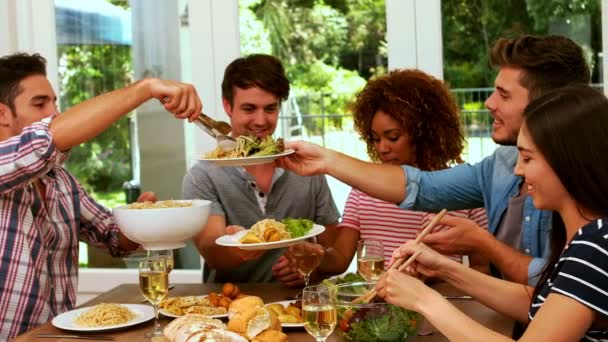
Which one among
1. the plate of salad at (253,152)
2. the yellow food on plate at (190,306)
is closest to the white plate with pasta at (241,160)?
the plate of salad at (253,152)

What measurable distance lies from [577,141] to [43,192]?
1710 mm

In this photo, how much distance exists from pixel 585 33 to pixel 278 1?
1.30 metres

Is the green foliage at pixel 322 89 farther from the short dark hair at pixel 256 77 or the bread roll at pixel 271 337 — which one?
the bread roll at pixel 271 337

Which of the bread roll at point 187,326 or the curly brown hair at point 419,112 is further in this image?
the curly brown hair at point 419,112

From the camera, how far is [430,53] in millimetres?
3895

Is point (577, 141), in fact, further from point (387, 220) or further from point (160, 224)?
point (387, 220)

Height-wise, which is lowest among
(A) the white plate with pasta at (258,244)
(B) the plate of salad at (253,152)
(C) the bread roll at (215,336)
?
(C) the bread roll at (215,336)

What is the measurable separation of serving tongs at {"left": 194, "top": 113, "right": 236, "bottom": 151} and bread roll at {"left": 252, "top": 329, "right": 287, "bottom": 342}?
0.70 meters

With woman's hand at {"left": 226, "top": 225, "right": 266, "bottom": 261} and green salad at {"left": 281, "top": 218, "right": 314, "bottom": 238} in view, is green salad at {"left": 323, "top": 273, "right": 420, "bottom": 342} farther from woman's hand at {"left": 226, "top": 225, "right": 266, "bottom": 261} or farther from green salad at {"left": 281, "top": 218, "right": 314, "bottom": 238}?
woman's hand at {"left": 226, "top": 225, "right": 266, "bottom": 261}

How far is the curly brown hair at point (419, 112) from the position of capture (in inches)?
127

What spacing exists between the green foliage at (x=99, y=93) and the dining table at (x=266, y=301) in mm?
1452

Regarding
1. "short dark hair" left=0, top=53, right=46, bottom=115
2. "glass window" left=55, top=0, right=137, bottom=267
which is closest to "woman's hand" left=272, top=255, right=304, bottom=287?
"short dark hair" left=0, top=53, right=46, bottom=115

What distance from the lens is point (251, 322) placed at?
7.05 ft

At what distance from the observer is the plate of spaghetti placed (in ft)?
7.95
